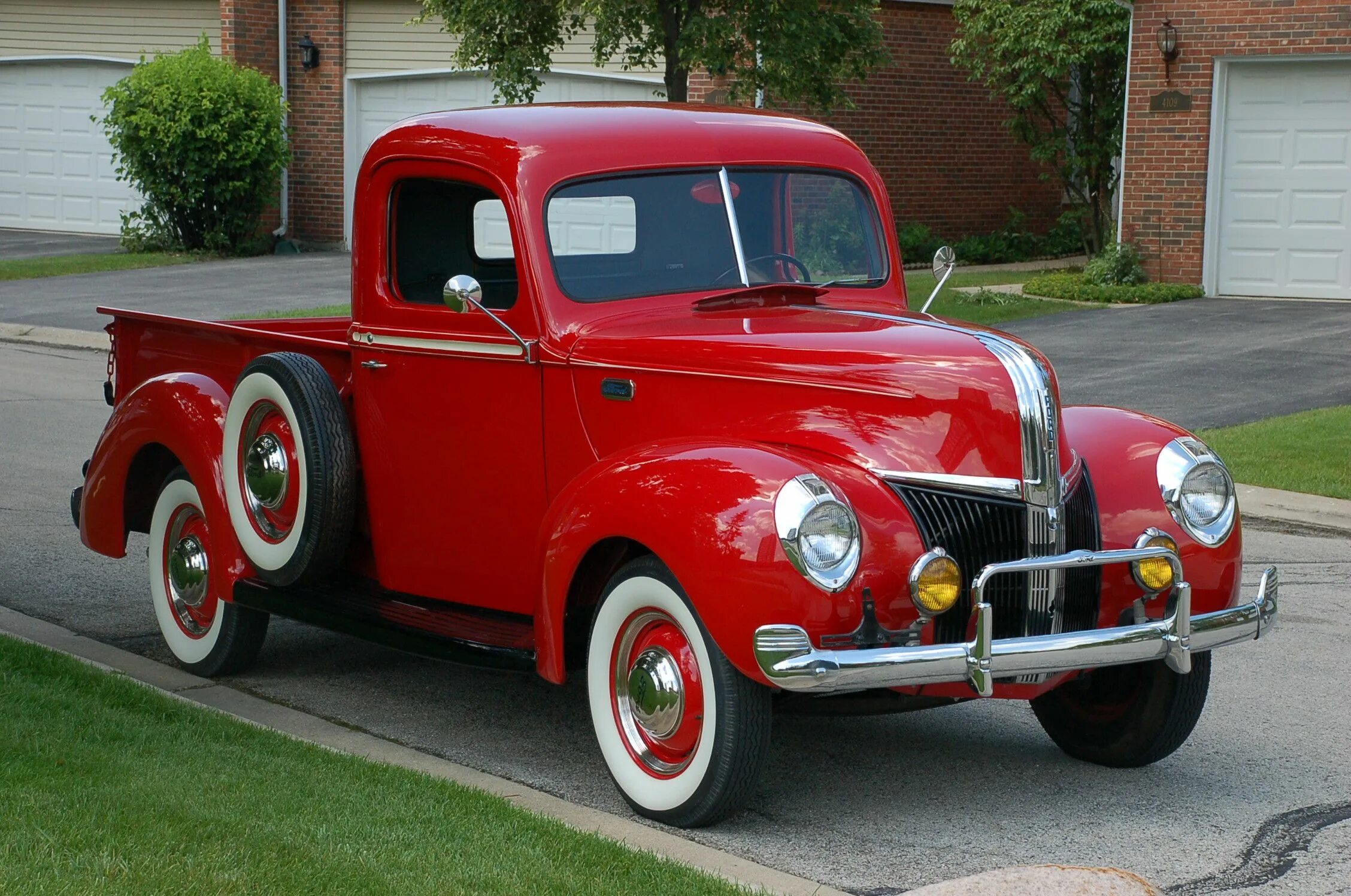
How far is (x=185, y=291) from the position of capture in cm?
2017

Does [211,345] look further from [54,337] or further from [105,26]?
[105,26]

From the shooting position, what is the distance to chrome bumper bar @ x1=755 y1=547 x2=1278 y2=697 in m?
4.29

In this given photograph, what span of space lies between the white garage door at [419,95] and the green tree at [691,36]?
22.9 ft

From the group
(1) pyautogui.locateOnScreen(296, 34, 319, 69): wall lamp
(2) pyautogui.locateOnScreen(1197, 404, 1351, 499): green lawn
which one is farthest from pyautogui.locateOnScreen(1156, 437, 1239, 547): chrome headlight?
(1) pyautogui.locateOnScreen(296, 34, 319, 69): wall lamp

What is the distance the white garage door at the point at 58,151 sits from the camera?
26.9 m

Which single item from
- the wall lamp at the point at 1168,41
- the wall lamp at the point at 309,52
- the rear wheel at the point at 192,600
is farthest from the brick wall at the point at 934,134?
the rear wheel at the point at 192,600

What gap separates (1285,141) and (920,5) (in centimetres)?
655

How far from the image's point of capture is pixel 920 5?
22.9 meters

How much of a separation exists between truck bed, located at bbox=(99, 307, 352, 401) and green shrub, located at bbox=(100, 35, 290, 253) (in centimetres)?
1656

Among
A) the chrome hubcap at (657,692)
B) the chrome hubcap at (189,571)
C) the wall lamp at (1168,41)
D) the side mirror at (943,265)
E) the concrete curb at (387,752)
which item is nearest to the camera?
the concrete curb at (387,752)

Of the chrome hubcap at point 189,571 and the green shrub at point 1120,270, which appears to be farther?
the green shrub at point 1120,270

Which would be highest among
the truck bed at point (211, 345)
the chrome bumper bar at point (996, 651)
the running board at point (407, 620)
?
the truck bed at point (211, 345)

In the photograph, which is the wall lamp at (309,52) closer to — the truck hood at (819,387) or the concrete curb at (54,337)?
the concrete curb at (54,337)

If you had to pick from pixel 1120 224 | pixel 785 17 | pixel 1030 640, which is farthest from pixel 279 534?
pixel 1120 224
